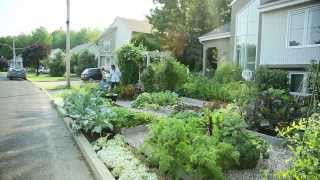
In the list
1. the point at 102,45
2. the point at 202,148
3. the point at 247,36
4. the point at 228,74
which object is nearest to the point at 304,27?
the point at 228,74

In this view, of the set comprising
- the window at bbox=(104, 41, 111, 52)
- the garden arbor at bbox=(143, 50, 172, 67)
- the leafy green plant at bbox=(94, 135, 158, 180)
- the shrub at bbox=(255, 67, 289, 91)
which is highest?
the window at bbox=(104, 41, 111, 52)

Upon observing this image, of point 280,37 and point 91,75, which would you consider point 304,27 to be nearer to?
point 280,37

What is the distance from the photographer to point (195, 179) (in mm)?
5938

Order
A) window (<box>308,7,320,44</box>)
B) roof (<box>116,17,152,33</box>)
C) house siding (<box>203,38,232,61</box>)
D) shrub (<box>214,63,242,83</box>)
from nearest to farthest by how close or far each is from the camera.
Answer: window (<box>308,7,320,44</box>) → shrub (<box>214,63,242,83</box>) → house siding (<box>203,38,232,61</box>) → roof (<box>116,17,152,33</box>)

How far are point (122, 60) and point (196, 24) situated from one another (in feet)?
78.1

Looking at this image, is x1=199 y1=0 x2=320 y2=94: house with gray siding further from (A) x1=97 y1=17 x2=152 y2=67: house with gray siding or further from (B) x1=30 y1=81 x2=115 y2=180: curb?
(A) x1=97 y1=17 x2=152 y2=67: house with gray siding

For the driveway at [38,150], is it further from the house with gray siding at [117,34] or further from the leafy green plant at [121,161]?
the house with gray siding at [117,34]

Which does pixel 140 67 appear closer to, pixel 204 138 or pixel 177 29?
pixel 204 138

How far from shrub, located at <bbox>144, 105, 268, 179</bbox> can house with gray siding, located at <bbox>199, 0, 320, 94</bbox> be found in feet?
34.3

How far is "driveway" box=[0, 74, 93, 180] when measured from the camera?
24.5 feet

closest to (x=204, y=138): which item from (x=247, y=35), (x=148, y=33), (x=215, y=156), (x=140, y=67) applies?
(x=215, y=156)

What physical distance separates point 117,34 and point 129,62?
34.4 metres

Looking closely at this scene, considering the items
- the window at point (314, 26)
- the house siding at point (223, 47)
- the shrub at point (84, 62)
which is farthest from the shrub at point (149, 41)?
the window at point (314, 26)

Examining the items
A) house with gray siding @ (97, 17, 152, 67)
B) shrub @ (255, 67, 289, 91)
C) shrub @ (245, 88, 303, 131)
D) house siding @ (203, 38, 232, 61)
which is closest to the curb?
shrub @ (245, 88, 303, 131)
